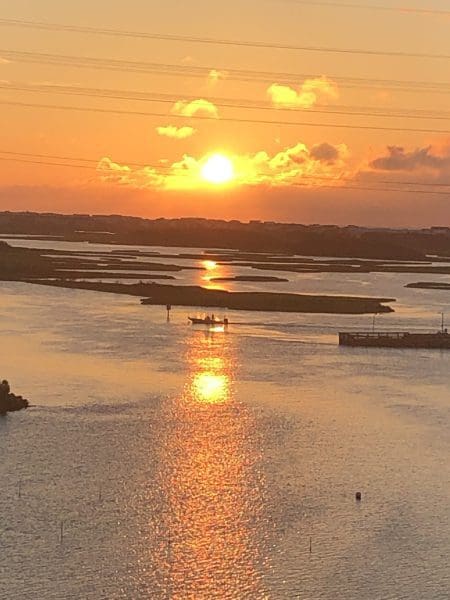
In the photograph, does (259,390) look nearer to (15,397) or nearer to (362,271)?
(15,397)

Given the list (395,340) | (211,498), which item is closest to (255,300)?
(395,340)

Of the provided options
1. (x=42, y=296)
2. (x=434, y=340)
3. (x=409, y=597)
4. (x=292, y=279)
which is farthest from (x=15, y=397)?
(x=292, y=279)

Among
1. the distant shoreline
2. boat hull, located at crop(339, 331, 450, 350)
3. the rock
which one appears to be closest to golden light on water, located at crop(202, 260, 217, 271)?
the distant shoreline

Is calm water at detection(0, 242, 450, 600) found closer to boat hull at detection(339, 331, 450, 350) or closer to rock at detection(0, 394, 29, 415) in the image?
rock at detection(0, 394, 29, 415)

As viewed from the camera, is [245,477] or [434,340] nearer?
[245,477]

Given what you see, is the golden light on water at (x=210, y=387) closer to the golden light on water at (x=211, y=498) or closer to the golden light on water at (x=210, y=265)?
the golden light on water at (x=211, y=498)

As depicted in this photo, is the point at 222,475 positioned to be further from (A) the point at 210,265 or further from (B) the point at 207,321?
(A) the point at 210,265
